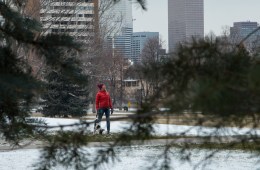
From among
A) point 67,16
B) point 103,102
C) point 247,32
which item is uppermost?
point 67,16

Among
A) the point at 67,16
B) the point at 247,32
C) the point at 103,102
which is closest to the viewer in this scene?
the point at 247,32

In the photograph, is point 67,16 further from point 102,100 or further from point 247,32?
point 247,32

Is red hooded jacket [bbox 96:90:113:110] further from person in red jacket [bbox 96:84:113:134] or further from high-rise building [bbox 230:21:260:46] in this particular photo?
high-rise building [bbox 230:21:260:46]

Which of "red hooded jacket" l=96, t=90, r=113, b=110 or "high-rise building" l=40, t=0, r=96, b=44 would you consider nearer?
"red hooded jacket" l=96, t=90, r=113, b=110

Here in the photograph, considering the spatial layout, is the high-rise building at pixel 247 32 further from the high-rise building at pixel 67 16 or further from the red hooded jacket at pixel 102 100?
the high-rise building at pixel 67 16

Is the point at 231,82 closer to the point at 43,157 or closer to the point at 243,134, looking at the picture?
the point at 243,134

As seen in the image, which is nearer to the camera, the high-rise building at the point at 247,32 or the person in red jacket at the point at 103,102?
the high-rise building at the point at 247,32

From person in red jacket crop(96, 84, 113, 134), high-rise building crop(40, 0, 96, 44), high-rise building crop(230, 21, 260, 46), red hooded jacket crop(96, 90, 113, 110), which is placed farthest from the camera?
high-rise building crop(40, 0, 96, 44)

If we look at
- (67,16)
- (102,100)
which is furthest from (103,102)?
(67,16)

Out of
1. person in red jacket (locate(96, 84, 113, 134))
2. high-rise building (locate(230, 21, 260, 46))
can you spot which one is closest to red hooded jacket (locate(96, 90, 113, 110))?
person in red jacket (locate(96, 84, 113, 134))

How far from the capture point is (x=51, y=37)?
4.45m

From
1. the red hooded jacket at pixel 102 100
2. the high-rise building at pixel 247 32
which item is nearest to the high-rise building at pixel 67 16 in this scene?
the red hooded jacket at pixel 102 100

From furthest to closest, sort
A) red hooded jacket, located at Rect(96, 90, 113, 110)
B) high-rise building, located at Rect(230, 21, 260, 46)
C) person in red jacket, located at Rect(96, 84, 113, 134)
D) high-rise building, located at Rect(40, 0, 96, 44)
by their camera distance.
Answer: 1. high-rise building, located at Rect(40, 0, 96, 44)
2. red hooded jacket, located at Rect(96, 90, 113, 110)
3. person in red jacket, located at Rect(96, 84, 113, 134)
4. high-rise building, located at Rect(230, 21, 260, 46)

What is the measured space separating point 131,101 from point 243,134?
1.99 feet
